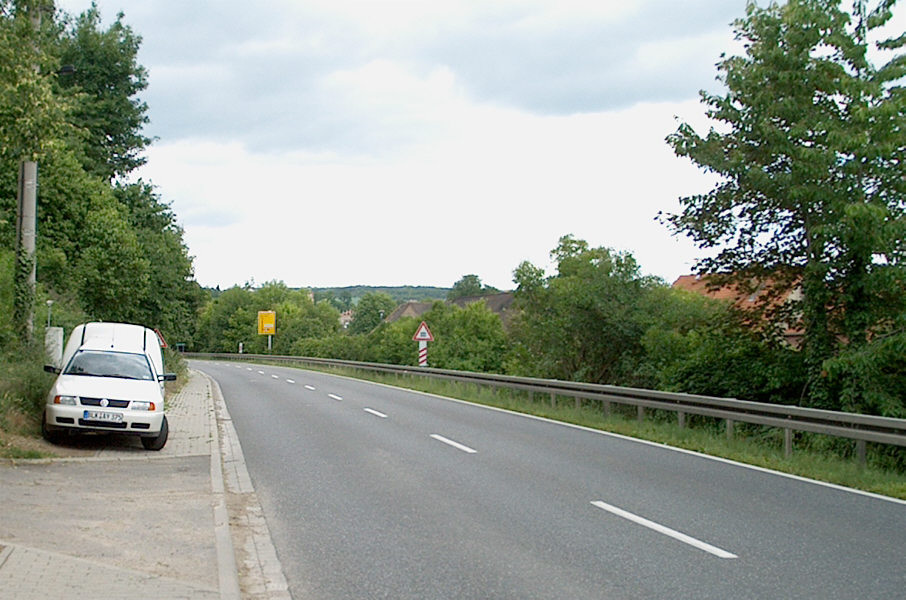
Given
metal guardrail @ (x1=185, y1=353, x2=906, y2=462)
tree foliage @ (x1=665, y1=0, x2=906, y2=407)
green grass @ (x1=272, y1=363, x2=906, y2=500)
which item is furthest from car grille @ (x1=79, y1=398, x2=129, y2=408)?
tree foliage @ (x1=665, y1=0, x2=906, y2=407)

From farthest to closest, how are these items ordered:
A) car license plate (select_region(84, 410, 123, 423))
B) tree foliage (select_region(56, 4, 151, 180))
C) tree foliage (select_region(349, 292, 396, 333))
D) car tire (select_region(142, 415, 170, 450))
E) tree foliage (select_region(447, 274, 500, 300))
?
tree foliage (select_region(447, 274, 500, 300)), tree foliage (select_region(349, 292, 396, 333)), tree foliage (select_region(56, 4, 151, 180)), car tire (select_region(142, 415, 170, 450)), car license plate (select_region(84, 410, 123, 423))

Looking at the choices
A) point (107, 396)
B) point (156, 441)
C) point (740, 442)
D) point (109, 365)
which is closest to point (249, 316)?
point (109, 365)

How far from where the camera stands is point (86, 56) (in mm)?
39688

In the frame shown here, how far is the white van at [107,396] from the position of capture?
12234 millimetres

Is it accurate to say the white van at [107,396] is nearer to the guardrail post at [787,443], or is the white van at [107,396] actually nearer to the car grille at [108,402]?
the car grille at [108,402]

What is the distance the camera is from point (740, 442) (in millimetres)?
14359

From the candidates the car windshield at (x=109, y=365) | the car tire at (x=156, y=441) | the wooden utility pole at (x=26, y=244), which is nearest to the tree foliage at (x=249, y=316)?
the wooden utility pole at (x=26, y=244)

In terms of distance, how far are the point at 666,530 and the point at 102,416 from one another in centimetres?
820

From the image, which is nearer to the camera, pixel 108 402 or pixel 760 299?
pixel 108 402

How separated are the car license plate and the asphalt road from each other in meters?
2.12

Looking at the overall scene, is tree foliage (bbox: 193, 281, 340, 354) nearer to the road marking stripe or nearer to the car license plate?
the road marking stripe

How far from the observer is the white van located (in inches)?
482

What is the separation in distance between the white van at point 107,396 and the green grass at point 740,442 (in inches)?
320

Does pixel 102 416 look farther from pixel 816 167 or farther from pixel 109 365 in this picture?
pixel 816 167
